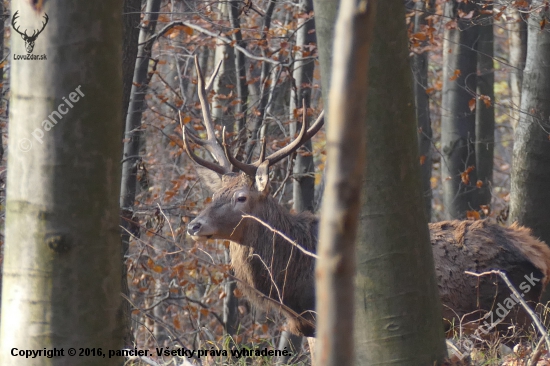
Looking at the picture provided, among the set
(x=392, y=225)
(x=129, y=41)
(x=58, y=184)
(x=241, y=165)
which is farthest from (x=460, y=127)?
(x=58, y=184)

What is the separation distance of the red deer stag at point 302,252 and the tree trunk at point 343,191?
4906 millimetres

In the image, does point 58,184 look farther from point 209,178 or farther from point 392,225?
point 209,178

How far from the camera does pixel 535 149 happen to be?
23.2 feet

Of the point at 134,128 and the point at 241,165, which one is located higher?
the point at 134,128

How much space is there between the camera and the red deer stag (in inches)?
244

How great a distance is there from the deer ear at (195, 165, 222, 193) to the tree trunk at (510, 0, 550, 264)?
3.29 meters

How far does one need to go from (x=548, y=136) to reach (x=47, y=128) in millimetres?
5761

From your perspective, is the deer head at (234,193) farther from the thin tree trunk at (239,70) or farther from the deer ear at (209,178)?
the thin tree trunk at (239,70)

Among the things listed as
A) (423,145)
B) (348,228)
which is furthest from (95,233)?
(423,145)

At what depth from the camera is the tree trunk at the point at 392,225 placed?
3.34 meters

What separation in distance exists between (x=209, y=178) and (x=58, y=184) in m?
4.55

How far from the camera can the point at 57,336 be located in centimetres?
249

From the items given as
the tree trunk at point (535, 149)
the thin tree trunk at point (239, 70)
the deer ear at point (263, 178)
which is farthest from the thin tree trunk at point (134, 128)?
the tree trunk at point (535, 149)

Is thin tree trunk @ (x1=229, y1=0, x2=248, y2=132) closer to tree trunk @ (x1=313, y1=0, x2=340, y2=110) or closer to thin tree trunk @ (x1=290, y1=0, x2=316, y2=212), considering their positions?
thin tree trunk @ (x1=290, y1=0, x2=316, y2=212)
